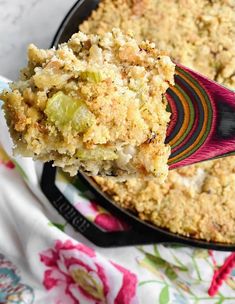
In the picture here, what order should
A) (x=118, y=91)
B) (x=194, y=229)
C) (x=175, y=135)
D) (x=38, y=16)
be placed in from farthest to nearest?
1. (x=38, y=16)
2. (x=194, y=229)
3. (x=175, y=135)
4. (x=118, y=91)

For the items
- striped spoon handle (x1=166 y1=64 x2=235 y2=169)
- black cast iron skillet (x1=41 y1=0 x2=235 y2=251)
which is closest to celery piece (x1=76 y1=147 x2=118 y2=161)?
striped spoon handle (x1=166 y1=64 x2=235 y2=169)

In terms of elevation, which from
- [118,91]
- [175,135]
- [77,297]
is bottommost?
[77,297]

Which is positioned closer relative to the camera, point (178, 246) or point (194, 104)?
point (194, 104)

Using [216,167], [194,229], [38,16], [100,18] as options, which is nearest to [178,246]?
[194,229]

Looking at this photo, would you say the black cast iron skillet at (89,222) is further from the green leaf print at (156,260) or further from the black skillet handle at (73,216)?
the green leaf print at (156,260)

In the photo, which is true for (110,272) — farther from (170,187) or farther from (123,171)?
(123,171)

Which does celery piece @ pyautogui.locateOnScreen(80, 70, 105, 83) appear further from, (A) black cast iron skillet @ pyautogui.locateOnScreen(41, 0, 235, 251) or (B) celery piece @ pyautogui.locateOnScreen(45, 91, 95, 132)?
(A) black cast iron skillet @ pyautogui.locateOnScreen(41, 0, 235, 251)
